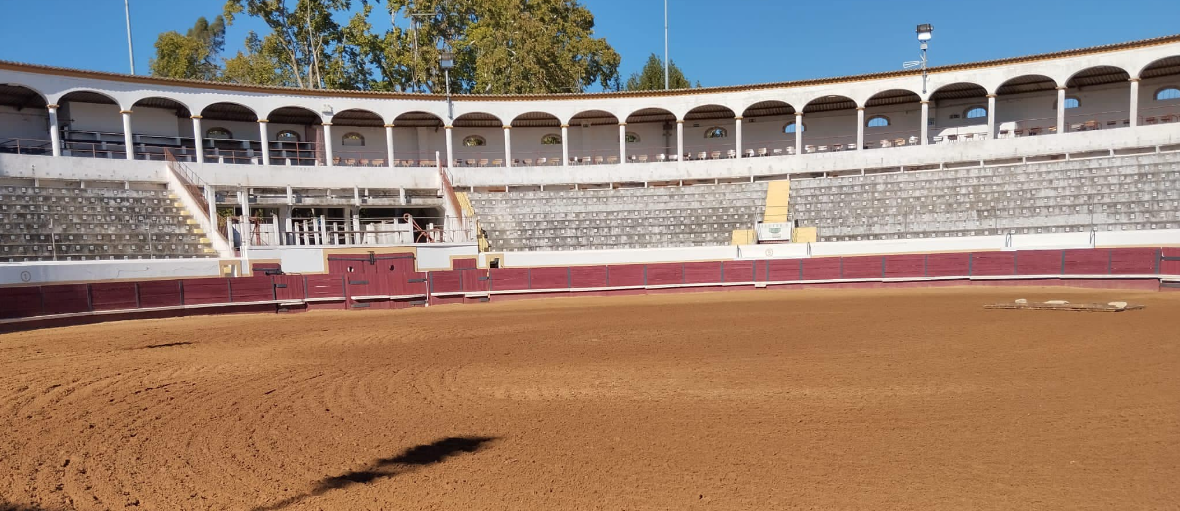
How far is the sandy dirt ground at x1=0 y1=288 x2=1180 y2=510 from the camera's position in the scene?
3.63 meters

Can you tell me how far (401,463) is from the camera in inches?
164

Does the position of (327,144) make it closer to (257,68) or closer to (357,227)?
(357,227)

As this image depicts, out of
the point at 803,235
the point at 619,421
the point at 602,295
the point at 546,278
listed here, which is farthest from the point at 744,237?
the point at 619,421

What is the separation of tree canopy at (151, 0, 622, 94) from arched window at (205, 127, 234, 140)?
963 centimetres

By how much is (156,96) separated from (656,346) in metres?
23.4

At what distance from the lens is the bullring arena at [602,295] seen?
4.01m

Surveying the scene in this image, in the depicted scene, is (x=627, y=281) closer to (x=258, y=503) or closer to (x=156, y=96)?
(x=258, y=503)

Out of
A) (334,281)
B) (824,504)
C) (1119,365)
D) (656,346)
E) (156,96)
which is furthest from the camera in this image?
(156,96)

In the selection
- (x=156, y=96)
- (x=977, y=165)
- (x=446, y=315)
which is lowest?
(x=446, y=315)

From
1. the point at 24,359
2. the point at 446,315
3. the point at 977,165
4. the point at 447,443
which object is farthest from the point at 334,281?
the point at 977,165

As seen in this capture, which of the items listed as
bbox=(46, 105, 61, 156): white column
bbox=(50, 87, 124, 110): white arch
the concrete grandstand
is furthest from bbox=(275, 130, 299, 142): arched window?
bbox=(46, 105, 61, 156): white column

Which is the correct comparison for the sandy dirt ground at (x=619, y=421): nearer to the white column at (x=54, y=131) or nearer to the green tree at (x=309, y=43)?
the white column at (x=54, y=131)

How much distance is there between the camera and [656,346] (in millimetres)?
8336

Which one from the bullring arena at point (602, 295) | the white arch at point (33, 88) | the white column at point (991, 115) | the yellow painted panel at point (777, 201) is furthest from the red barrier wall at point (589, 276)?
the white arch at point (33, 88)
